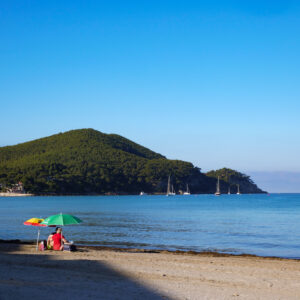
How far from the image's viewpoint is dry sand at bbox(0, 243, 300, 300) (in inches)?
426

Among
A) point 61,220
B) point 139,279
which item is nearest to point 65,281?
point 139,279

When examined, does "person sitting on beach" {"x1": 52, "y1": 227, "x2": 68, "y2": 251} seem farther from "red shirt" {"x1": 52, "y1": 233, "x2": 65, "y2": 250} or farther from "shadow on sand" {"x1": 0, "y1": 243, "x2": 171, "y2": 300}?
"shadow on sand" {"x1": 0, "y1": 243, "x2": 171, "y2": 300}

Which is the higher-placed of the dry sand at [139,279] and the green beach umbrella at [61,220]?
the green beach umbrella at [61,220]

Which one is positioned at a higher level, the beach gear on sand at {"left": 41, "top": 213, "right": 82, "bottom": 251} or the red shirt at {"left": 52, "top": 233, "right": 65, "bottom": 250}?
the beach gear on sand at {"left": 41, "top": 213, "right": 82, "bottom": 251}

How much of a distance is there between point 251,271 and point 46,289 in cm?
751

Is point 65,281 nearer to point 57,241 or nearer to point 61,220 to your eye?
point 61,220

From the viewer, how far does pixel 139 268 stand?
601 inches

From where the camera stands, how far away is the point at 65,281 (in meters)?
12.1

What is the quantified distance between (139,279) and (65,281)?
213cm

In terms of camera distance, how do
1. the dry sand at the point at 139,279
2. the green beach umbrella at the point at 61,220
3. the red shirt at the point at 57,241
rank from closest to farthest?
the dry sand at the point at 139,279, the green beach umbrella at the point at 61,220, the red shirt at the point at 57,241

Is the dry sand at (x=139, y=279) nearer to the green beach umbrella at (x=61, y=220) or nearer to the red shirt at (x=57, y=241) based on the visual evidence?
the green beach umbrella at (x=61, y=220)

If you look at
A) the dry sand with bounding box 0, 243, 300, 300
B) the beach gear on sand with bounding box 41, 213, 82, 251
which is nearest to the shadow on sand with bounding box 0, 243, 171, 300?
the dry sand with bounding box 0, 243, 300, 300

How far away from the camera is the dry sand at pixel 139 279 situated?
10.8 meters

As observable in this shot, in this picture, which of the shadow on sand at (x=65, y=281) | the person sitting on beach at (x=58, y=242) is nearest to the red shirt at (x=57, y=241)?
the person sitting on beach at (x=58, y=242)
